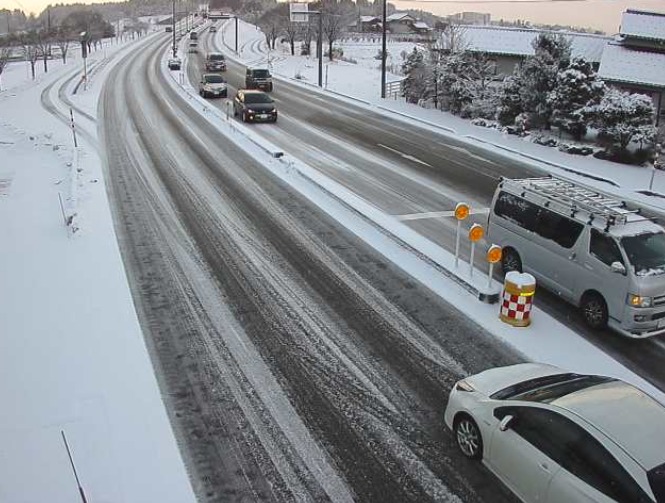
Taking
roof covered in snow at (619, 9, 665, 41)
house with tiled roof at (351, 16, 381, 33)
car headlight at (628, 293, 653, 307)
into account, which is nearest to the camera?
car headlight at (628, 293, 653, 307)

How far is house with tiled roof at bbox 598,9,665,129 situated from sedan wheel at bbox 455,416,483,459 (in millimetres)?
26899

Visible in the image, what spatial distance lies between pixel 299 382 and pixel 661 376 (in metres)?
5.58

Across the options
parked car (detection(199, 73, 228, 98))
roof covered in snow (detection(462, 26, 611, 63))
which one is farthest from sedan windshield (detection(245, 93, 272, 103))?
roof covered in snow (detection(462, 26, 611, 63))

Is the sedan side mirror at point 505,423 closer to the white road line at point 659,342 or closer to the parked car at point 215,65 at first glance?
the white road line at point 659,342

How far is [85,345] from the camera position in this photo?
9891 millimetres

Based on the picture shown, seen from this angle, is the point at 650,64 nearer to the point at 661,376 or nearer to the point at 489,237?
the point at 489,237

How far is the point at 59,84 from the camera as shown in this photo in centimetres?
4994

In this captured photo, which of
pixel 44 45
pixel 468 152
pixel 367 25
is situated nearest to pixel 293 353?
pixel 468 152

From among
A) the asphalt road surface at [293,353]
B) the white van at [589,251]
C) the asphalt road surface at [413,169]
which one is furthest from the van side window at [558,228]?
the asphalt road surface at [293,353]

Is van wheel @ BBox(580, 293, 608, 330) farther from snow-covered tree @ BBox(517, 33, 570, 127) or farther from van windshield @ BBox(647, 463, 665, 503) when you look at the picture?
snow-covered tree @ BBox(517, 33, 570, 127)

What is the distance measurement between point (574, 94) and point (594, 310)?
19.3 meters

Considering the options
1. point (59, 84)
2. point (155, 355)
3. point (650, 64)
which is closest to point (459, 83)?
point (650, 64)

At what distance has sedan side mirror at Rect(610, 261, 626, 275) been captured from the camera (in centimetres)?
1006

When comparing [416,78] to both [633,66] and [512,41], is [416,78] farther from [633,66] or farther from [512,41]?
[633,66]
